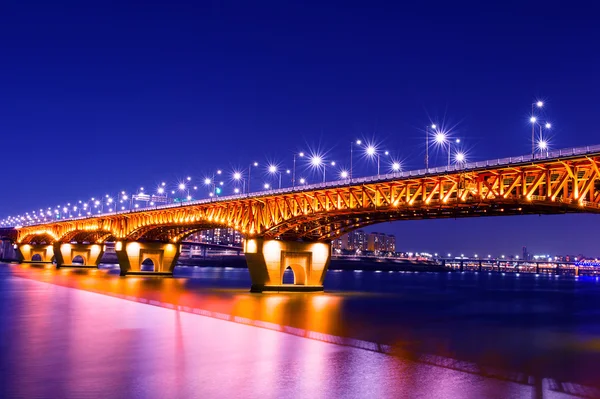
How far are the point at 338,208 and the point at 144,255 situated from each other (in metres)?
60.0

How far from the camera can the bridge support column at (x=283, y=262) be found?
221 ft

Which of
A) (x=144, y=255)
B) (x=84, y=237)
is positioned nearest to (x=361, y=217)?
(x=144, y=255)

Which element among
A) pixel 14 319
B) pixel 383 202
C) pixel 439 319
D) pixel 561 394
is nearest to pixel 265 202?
pixel 383 202

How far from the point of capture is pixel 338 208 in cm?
5922

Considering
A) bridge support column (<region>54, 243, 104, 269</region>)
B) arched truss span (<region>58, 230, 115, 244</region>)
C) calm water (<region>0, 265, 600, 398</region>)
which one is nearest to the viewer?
calm water (<region>0, 265, 600, 398</region>)

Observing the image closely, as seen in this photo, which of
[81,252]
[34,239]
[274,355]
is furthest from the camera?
[34,239]

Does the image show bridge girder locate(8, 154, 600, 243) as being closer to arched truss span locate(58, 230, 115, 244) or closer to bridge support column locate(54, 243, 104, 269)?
arched truss span locate(58, 230, 115, 244)

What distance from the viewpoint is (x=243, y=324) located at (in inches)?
1345

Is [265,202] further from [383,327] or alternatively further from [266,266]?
[383,327]

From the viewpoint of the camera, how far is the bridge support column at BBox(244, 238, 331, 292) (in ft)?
221

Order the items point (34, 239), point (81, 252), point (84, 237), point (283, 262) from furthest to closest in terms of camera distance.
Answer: point (34, 239)
point (81, 252)
point (84, 237)
point (283, 262)

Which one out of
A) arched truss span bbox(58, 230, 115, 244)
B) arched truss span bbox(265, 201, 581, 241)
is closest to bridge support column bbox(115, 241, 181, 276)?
arched truss span bbox(58, 230, 115, 244)

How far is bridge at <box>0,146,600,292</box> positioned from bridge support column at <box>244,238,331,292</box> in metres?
0.11

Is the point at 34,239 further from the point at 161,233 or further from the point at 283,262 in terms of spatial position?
the point at 283,262
